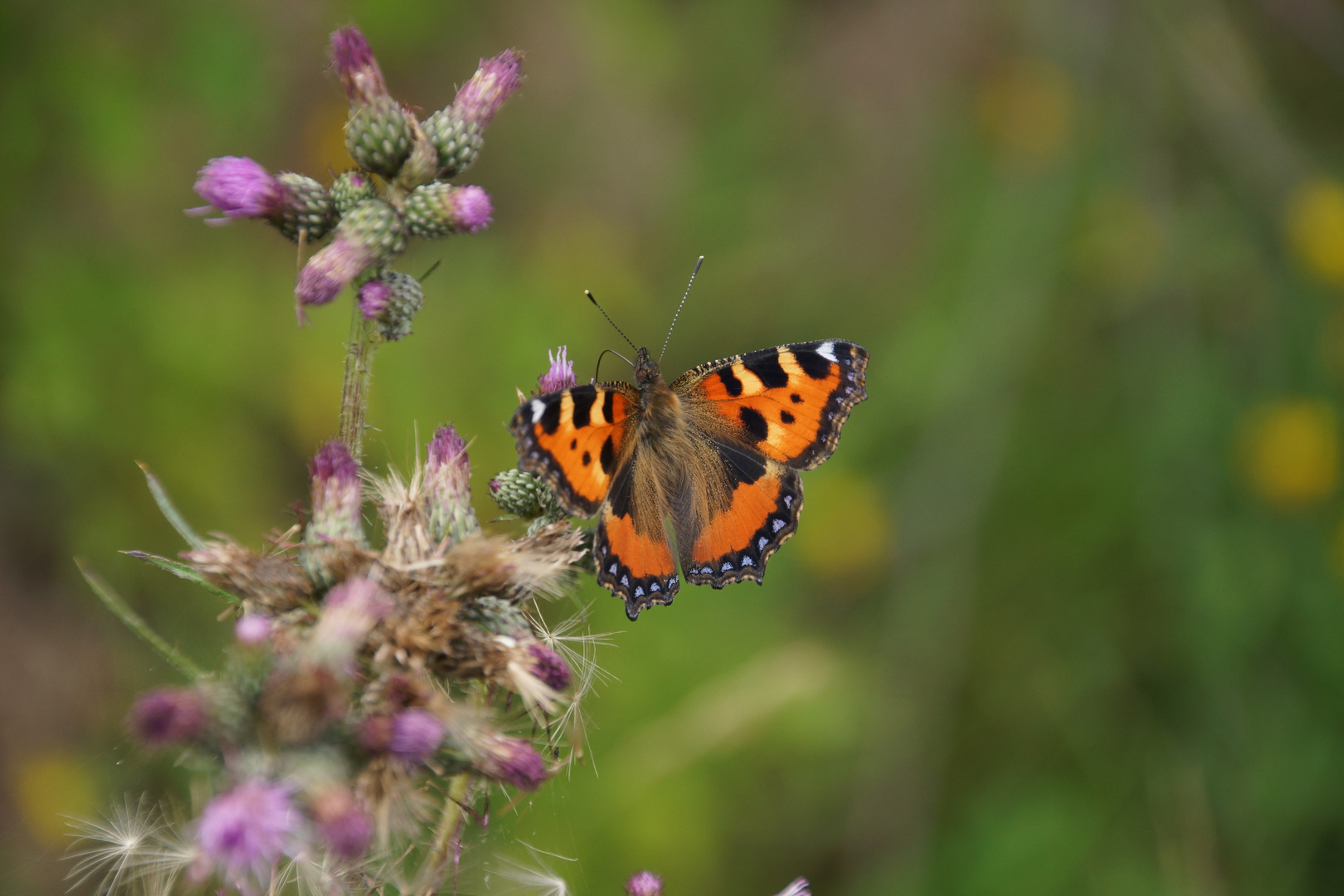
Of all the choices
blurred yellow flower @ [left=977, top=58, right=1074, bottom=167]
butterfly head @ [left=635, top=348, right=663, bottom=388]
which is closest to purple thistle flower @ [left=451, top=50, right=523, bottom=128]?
butterfly head @ [left=635, top=348, right=663, bottom=388]

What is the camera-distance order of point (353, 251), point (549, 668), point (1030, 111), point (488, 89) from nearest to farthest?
1. point (549, 668)
2. point (353, 251)
3. point (488, 89)
4. point (1030, 111)

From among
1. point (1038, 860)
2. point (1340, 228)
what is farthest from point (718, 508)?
point (1340, 228)

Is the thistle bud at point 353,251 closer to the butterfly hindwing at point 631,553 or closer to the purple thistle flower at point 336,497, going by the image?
the purple thistle flower at point 336,497

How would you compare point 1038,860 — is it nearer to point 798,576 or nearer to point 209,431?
point 798,576

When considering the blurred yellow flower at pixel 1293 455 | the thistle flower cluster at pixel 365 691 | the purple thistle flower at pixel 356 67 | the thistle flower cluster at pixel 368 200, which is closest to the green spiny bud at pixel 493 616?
the thistle flower cluster at pixel 365 691

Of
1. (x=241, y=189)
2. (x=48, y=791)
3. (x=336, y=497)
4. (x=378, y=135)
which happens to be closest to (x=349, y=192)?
(x=378, y=135)

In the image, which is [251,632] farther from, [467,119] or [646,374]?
[646,374]
